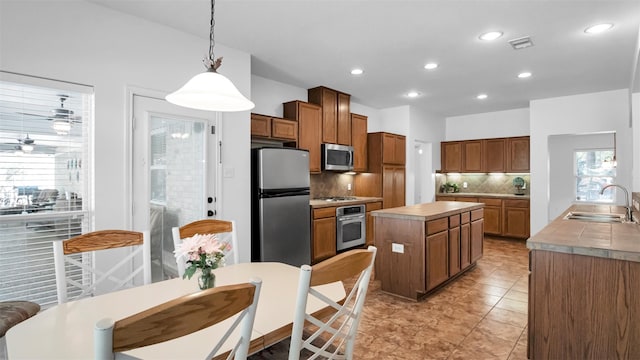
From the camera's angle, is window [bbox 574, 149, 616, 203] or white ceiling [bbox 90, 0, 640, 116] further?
window [bbox 574, 149, 616, 203]

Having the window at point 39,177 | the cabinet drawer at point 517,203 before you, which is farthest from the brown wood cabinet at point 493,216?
the window at point 39,177

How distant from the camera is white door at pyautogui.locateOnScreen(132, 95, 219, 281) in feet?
9.31

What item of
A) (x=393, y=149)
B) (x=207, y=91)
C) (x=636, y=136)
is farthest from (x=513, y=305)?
(x=393, y=149)

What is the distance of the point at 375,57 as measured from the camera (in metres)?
3.79

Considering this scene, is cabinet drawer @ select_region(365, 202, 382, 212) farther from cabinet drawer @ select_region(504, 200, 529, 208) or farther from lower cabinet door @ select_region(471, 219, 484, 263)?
cabinet drawer @ select_region(504, 200, 529, 208)

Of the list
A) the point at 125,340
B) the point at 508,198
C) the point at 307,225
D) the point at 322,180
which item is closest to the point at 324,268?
the point at 125,340

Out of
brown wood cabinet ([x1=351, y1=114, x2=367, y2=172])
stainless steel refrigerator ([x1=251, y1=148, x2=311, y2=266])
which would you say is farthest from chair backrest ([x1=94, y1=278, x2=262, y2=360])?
brown wood cabinet ([x1=351, y1=114, x2=367, y2=172])

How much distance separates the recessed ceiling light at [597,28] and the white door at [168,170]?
371 centimetres

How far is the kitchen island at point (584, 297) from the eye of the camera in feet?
5.74

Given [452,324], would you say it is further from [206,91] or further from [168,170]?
[168,170]

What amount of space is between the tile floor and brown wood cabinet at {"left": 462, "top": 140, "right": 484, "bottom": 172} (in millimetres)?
3394

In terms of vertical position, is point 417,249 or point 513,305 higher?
point 417,249

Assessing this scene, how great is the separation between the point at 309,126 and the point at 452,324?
3136 mm

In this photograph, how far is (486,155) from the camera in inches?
268
